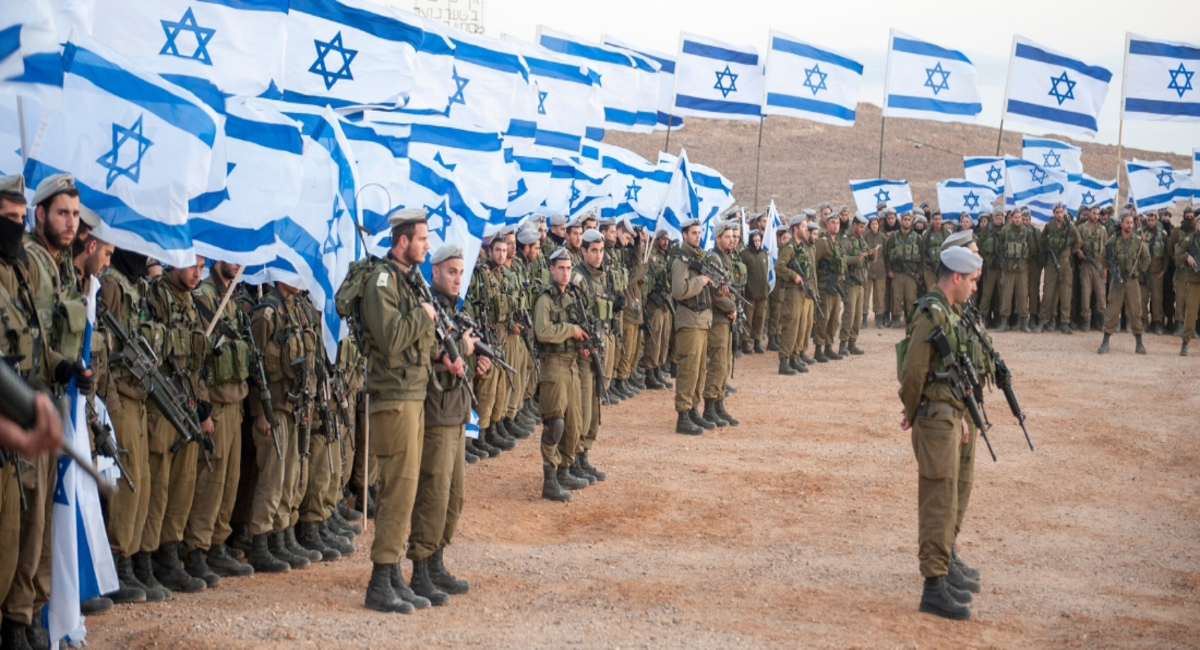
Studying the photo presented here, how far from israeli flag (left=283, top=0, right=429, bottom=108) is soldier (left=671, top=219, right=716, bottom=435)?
362cm

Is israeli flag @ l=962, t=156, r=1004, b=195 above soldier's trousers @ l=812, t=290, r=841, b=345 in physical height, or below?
above

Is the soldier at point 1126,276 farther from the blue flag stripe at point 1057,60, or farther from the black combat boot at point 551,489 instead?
the black combat boot at point 551,489

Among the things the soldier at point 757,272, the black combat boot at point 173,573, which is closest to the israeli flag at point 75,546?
the black combat boot at point 173,573

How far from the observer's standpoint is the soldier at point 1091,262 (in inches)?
889

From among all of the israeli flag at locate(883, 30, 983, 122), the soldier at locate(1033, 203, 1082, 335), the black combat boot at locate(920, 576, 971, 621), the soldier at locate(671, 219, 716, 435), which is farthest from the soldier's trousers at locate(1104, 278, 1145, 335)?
the black combat boot at locate(920, 576, 971, 621)

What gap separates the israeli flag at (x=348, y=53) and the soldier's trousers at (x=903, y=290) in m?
14.3

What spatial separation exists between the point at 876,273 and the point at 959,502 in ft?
55.3

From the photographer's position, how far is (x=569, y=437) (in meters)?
10.6

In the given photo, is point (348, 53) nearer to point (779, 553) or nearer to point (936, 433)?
point (779, 553)

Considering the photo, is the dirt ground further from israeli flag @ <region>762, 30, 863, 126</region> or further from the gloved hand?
israeli flag @ <region>762, 30, 863, 126</region>

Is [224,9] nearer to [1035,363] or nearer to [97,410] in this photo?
[97,410]

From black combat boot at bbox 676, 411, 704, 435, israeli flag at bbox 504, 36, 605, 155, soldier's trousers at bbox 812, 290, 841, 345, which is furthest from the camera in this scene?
soldier's trousers at bbox 812, 290, 841, 345

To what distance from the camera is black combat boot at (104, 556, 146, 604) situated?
7219 mm

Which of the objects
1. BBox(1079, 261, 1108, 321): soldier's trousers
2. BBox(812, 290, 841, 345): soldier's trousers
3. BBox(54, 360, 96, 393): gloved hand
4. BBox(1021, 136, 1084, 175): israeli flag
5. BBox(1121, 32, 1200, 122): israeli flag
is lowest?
BBox(54, 360, 96, 393): gloved hand
